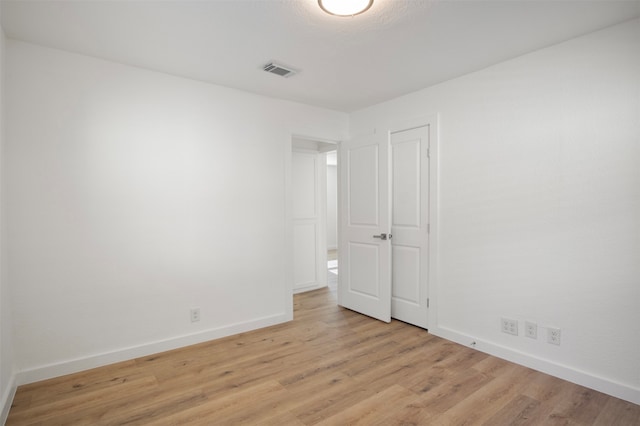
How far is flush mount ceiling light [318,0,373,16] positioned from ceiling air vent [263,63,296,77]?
3.00 feet

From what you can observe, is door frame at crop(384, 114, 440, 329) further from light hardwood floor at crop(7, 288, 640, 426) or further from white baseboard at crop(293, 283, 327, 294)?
white baseboard at crop(293, 283, 327, 294)

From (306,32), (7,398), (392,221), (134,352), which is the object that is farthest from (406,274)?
(7,398)

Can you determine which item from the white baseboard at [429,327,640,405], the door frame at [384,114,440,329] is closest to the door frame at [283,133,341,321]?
the door frame at [384,114,440,329]

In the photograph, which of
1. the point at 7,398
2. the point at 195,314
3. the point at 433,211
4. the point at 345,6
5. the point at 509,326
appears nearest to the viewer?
the point at 345,6

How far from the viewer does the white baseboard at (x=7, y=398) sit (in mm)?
2006

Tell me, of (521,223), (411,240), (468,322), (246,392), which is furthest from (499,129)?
(246,392)

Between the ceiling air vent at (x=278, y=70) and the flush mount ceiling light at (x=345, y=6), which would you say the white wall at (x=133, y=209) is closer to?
the ceiling air vent at (x=278, y=70)

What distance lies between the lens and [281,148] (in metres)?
3.72

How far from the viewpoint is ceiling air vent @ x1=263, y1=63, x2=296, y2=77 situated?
2.79m

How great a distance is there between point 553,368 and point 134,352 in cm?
337

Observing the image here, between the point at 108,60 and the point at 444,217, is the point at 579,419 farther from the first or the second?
the point at 108,60

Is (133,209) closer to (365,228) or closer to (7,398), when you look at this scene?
(7,398)

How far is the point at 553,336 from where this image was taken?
2.54 m

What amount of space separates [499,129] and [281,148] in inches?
84.6
